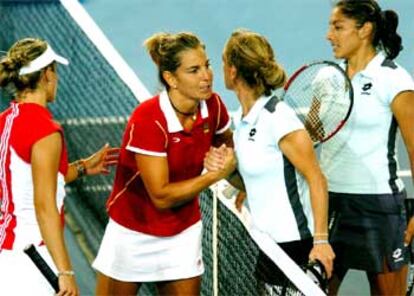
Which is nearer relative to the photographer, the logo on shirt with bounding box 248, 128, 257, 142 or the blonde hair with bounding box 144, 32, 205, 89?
the logo on shirt with bounding box 248, 128, 257, 142

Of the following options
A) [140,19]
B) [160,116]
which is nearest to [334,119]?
[160,116]

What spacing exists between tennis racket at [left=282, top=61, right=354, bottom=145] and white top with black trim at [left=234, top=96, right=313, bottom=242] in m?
0.35

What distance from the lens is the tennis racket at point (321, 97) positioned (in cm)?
516

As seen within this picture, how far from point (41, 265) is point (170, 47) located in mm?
924

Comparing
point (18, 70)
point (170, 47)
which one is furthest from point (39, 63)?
point (170, 47)

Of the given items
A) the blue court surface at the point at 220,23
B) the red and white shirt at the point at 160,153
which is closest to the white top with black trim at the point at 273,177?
the red and white shirt at the point at 160,153

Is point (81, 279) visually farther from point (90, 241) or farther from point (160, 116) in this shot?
point (160, 116)

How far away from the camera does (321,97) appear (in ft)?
17.4

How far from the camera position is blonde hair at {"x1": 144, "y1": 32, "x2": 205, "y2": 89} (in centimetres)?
509

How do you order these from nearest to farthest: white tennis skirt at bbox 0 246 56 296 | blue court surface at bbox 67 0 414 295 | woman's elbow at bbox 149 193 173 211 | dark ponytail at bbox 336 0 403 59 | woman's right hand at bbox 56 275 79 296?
woman's right hand at bbox 56 275 79 296 < white tennis skirt at bbox 0 246 56 296 < woman's elbow at bbox 149 193 173 211 < dark ponytail at bbox 336 0 403 59 < blue court surface at bbox 67 0 414 295

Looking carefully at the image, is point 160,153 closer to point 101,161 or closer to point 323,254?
point 101,161

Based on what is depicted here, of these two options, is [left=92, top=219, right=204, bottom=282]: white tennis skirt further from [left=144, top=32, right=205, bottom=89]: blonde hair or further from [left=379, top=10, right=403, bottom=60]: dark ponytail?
A: [left=379, top=10, right=403, bottom=60]: dark ponytail

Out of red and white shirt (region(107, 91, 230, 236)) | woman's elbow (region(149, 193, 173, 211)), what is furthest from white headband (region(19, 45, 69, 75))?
woman's elbow (region(149, 193, 173, 211))

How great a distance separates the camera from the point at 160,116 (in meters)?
5.08
